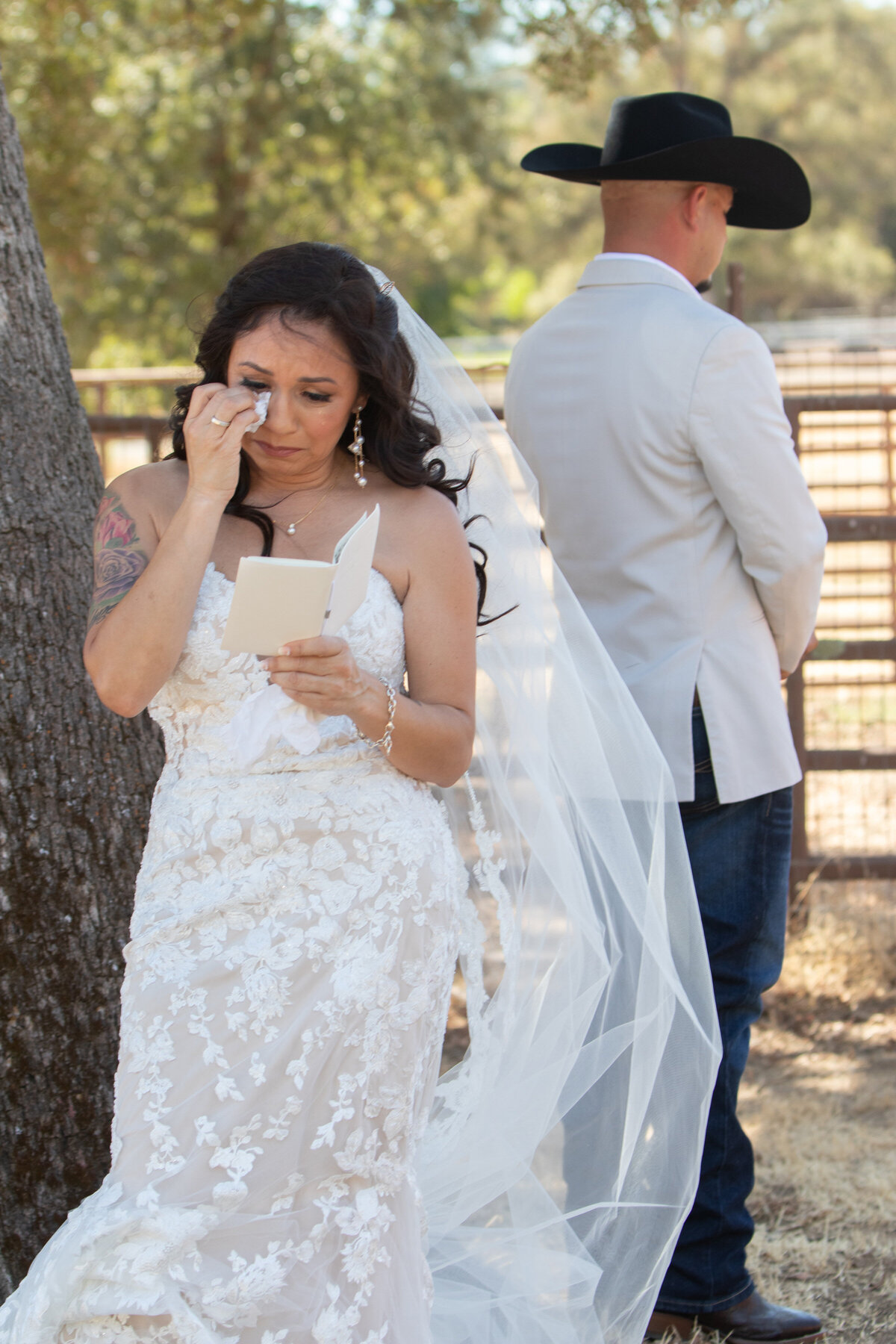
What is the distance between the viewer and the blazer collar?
3.11m

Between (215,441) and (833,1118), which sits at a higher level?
(215,441)

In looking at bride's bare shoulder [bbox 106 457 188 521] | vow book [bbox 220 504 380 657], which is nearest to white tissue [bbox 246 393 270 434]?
bride's bare shoulder [bbox 106 457 188 521]

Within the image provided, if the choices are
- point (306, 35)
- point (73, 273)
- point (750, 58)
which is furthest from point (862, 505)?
point (750, 58)

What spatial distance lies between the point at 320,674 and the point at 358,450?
23.9 inches

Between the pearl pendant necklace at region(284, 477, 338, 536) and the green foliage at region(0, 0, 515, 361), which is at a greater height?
the green foliage at region(0, 0, 515, 361)

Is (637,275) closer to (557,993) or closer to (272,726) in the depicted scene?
(272,726)

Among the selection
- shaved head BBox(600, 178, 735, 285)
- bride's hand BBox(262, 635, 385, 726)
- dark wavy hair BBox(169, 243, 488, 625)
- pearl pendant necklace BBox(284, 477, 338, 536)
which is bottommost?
bride's hand BBox(262, 635, 385, 726)

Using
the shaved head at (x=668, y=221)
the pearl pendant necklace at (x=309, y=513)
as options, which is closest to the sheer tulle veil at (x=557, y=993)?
the pearl pendant necklace at (x=309, y=513)

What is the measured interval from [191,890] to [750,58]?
138 feet

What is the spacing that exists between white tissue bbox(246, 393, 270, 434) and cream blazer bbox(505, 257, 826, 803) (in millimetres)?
918

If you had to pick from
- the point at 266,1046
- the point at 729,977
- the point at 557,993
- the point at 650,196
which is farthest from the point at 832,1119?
the point at 650,196

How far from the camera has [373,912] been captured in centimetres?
235

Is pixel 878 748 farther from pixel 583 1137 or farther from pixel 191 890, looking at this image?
pixel 191 890

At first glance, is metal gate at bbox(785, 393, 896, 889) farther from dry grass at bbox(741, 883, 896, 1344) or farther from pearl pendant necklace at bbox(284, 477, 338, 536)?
pearl pendant necklace at bbox(284, 477, 338, 536)
